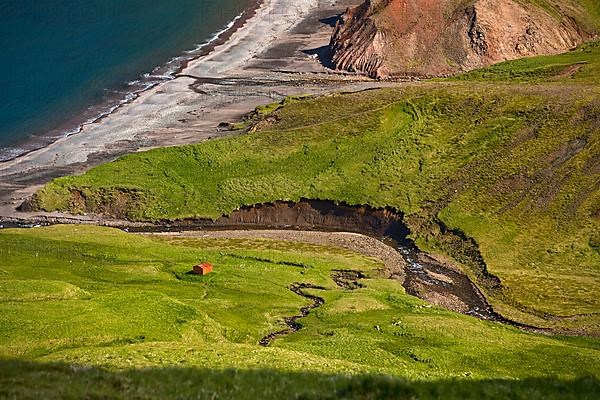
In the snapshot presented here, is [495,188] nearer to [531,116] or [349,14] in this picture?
[531,116]

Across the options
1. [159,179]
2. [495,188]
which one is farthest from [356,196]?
[159,179]

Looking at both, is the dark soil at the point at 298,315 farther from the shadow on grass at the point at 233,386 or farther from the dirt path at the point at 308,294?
the shadow on grass at the point at 233,386

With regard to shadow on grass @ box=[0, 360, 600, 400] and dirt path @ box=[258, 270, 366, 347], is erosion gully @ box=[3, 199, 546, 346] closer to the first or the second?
dirt path @ box=[258, 270, 366, 347]

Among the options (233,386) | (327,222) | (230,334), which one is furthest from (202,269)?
(233,386)

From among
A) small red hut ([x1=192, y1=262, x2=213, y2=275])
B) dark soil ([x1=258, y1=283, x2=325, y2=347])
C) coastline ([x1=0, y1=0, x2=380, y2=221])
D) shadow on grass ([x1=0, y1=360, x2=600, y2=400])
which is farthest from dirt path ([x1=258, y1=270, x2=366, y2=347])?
coastline ([x1=0, y1=0, x2=380, y2=221])

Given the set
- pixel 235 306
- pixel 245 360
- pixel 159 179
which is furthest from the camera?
pixel 159 179

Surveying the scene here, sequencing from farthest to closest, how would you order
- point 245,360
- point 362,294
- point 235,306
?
point 362,294
point 235,306
point 245,360
